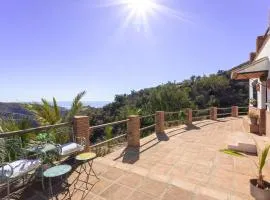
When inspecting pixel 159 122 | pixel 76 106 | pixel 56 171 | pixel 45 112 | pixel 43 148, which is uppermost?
pixel 76 106

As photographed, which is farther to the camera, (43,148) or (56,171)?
(43,148)

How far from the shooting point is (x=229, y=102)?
28812 millimetres

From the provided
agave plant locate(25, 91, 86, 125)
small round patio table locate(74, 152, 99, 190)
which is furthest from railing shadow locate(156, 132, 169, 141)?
small round patio table locate(74, 152, 99, 190)

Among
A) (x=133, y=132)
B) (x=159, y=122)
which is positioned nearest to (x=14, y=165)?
(x=133, y=132)

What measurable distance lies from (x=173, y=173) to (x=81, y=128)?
8.65 ft

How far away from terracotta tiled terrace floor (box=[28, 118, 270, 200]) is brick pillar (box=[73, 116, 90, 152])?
27.3 inches

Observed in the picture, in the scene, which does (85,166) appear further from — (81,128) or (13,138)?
(13,138)

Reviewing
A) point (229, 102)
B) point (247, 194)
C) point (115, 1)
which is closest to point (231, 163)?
point (247, 194)

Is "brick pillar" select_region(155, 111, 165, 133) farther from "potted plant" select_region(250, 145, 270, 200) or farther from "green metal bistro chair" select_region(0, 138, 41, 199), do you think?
"green metal bistro chair" select_region(0, 138, 41, 199)

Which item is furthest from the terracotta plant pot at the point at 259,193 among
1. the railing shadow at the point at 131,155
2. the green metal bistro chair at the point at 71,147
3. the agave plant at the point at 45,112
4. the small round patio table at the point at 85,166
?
the agave plant at the point at 45,112

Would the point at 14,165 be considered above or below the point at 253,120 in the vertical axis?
above

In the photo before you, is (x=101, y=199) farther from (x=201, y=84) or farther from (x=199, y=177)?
(x=201, y=84)

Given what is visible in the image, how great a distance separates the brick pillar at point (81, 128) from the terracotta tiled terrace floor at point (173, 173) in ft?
2.28

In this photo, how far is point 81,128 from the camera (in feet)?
17.2
